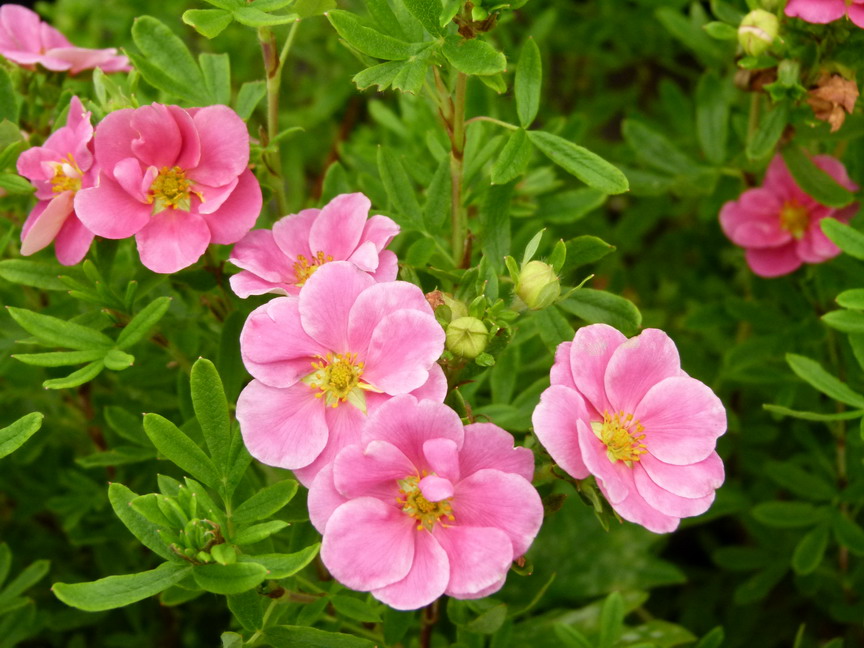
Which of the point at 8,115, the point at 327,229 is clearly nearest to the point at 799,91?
the point at 327,229

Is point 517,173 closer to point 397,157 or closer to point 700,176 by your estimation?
point 397,157

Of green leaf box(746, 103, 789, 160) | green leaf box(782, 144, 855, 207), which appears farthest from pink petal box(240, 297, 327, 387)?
green leaf box(782, 144, 855, 207)


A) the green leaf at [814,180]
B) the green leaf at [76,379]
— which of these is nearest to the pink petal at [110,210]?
the green leaf at [76,379]

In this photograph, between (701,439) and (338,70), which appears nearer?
(701,439)

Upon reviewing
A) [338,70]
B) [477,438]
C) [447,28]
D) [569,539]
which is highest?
[447,28]

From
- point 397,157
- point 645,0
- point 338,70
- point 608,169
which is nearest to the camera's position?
point 608,169

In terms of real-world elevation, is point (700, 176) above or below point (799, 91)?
below

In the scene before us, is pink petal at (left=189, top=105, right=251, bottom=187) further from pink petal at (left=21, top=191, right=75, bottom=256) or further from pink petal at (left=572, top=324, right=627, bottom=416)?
pink petal at (left=572, top=324, right=627, bottom=416)

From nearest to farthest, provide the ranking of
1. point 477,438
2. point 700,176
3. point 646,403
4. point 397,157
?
point 477,438 < point 646,403 < point 397,157 < point 700,176
